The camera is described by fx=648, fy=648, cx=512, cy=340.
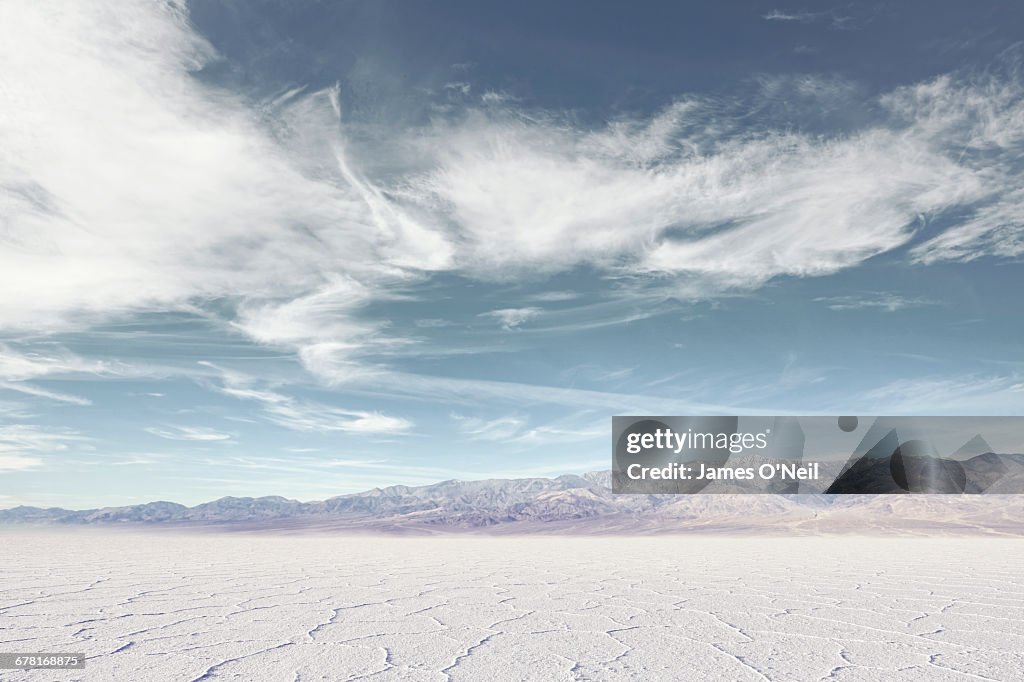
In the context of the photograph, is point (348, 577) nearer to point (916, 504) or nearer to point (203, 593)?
point (203, 593)

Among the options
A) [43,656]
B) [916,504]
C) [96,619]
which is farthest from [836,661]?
[916,504]

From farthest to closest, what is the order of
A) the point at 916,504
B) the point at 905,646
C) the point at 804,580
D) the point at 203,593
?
the point at 916,504 → the point at 804,580 → the point at 203,593 → the point at 905,646

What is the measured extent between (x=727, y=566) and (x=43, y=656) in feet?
57.5

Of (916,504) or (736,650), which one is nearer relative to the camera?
(736,650)

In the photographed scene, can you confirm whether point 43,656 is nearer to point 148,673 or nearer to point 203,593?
point 148,673

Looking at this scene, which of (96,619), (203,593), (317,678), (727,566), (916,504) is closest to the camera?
(317,678)

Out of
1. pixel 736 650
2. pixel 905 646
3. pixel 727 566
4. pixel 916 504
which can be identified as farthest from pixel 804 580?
pixel 916 504

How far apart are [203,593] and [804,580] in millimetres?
12869

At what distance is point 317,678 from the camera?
6.02 m

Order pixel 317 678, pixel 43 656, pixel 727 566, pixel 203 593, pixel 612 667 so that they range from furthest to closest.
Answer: pixel 727 566, pixel 203 593, pixel 43 656, pixel 612 667, pixel 317 678

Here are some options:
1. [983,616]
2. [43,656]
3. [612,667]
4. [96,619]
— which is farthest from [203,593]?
[983,616]

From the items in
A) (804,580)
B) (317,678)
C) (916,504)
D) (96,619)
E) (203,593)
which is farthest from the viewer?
(916,504)

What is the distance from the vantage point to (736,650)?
7.20m

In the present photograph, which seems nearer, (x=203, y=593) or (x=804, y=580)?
(x=203, y=593)
